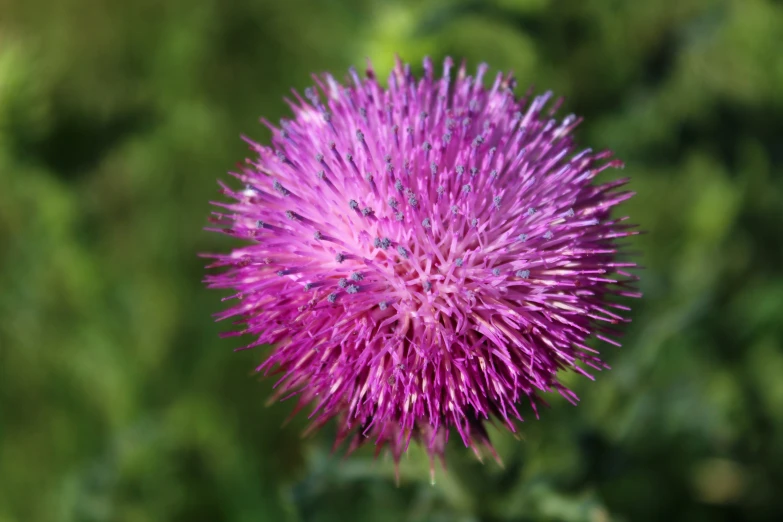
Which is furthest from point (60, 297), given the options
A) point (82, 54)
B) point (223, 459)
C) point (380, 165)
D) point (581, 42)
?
point (581, 42)

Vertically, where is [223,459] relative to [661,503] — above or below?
above

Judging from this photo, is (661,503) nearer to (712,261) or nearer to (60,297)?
(712,261)

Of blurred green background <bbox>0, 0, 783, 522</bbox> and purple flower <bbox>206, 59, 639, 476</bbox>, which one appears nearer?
purple flower <bbox>206, 59, 639, 476</bbox>

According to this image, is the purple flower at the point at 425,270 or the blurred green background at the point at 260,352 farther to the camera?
the blurred green background at the point at 260,352
